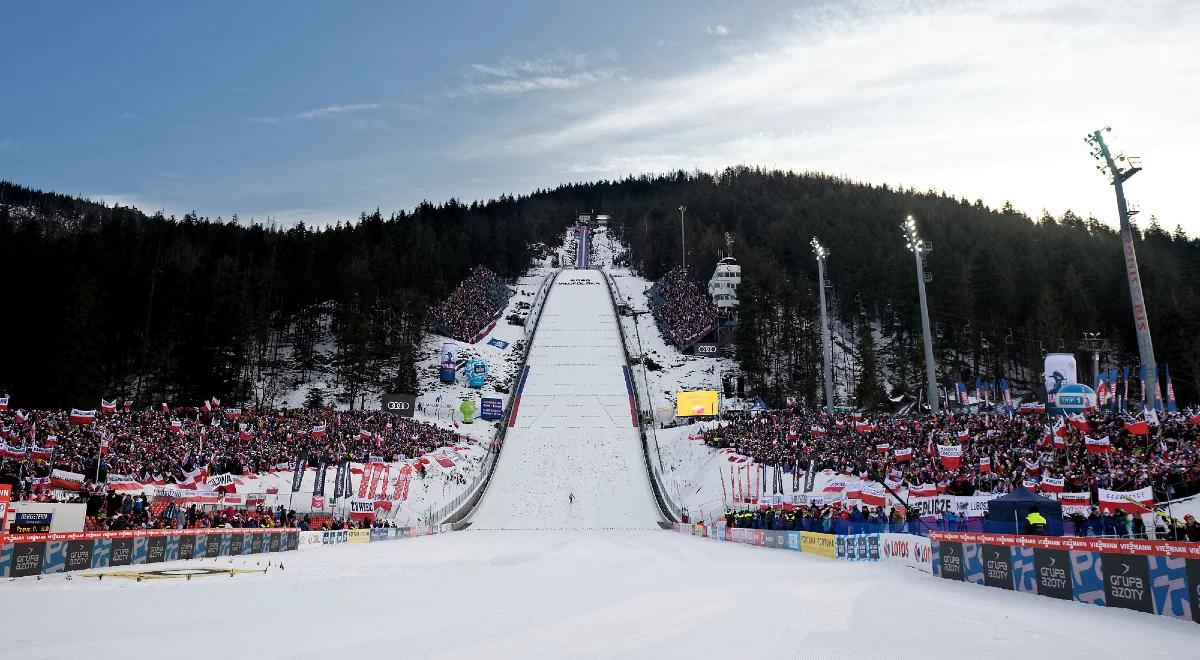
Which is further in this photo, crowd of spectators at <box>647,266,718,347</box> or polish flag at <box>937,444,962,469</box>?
crowd of spectators at <box>647,266,718,347</box>

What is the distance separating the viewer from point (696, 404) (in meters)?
60.8

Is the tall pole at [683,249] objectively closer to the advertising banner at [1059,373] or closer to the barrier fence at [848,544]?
the advertising banner at [1059,373]

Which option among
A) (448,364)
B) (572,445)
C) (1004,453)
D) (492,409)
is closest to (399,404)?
(492,409)

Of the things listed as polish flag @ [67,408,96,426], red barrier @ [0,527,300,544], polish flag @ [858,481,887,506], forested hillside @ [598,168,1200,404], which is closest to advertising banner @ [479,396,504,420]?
forested hillside @ [598,168,1200,404]

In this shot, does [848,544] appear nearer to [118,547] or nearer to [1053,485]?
[1053,485]

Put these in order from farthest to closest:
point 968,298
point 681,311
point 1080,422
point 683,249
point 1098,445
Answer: point 683,249 < point 681,311 < point 968,298 < point 1080,422 < point 1098,445

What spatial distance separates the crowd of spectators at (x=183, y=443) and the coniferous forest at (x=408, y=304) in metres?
15.7

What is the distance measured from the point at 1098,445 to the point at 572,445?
34.9m

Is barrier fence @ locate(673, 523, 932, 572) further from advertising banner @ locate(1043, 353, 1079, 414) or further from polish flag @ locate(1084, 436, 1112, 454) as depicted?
advertising banner @ locate(1043, 353, 1079, 414)

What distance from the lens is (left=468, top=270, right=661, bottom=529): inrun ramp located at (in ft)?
137

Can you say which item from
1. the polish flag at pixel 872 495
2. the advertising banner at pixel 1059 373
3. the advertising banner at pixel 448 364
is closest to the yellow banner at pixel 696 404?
the advertising banner at pixel 448 364

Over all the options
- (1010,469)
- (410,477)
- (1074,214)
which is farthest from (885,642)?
(1074,214)

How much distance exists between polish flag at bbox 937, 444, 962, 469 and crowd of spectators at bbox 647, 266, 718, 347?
55.9 m

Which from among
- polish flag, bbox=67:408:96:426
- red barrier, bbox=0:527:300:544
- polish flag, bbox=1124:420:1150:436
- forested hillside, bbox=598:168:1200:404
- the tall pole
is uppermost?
the tall pole
